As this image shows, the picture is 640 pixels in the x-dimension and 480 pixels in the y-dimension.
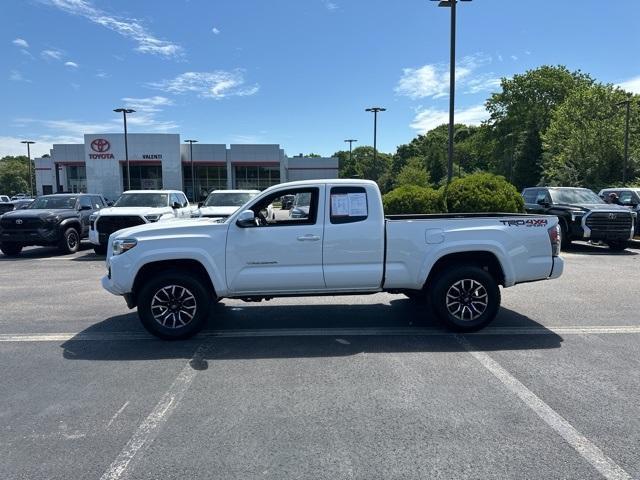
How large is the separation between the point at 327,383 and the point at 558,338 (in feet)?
10.2

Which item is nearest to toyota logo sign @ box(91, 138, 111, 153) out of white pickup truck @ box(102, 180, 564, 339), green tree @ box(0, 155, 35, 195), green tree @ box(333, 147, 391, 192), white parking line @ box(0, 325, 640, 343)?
green tree @ box(333, 147, 391, 192)

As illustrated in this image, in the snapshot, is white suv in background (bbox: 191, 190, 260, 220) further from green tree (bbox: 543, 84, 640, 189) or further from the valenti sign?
the valenti sign

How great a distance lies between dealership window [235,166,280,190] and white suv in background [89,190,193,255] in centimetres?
4632

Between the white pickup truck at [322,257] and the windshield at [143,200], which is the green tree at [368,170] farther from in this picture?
the white pickup truck at [322,257]

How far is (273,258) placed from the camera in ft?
18.9

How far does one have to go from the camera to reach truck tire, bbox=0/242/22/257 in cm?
1401

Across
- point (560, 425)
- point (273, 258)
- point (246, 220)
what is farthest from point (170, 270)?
point (560, 425)

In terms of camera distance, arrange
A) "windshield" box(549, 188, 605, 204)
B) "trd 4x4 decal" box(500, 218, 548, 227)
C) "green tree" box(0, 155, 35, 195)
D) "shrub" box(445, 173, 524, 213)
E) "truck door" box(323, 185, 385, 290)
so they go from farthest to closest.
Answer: "green tree" box(0, 155, 35, 195), "shrub" box(445, 173, 524, 213), "windshield" box(549, 188, 605, 204), "trd 4x4 decal" box(500, 218, 548, 227), "truck door" box(323, 185, 385, 290)

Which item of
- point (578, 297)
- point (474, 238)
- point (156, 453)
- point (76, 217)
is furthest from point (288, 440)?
point (76, 217)

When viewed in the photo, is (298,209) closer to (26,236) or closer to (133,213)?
(133,213)

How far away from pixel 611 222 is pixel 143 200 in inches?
550

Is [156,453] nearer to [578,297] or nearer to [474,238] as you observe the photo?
[474,238]

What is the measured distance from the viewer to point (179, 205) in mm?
15227

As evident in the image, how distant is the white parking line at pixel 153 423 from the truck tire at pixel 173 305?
32.8 inches
